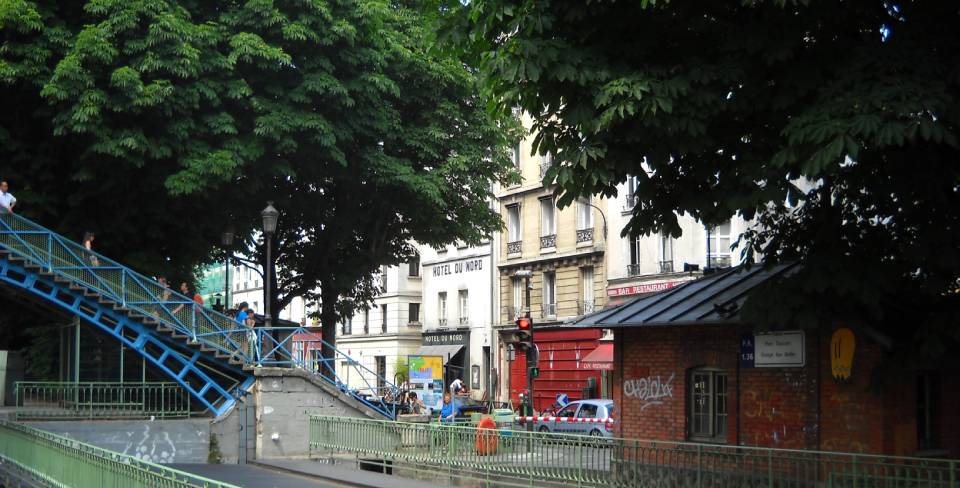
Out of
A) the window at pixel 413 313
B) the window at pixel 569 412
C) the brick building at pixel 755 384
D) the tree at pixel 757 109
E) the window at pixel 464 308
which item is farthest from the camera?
the window at pixel 413 313

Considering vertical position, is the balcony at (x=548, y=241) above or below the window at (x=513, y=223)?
below

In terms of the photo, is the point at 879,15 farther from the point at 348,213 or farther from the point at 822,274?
the point at 348,213

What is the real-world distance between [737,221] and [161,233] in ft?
71.0

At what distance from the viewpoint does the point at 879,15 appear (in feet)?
44.7

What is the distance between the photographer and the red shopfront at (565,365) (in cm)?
4841

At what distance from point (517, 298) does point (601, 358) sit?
995 cm

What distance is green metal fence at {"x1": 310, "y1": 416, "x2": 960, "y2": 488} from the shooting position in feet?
45.0

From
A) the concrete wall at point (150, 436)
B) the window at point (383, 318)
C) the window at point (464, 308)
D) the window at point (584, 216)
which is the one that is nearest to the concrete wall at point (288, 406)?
the concrete wall at point (150, 436)

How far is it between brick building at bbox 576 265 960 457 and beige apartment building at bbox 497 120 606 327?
25102mm

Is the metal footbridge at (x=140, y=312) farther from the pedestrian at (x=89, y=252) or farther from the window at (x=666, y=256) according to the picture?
the window at (x=666, y=256)

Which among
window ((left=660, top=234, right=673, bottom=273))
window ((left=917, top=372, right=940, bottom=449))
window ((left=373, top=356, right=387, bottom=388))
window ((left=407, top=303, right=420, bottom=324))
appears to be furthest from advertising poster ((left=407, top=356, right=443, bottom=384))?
window ((left=373, top=356, right=387, bottom=388))

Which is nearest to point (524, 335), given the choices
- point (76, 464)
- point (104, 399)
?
point (104, 399)

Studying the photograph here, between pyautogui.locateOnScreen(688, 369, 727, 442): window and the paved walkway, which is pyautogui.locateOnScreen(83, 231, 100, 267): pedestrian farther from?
pyautogui.locateOnScreen(688, 369, 727, 442): window

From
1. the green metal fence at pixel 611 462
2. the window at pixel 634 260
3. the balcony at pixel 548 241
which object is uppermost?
the balcony at pixel 548 241
